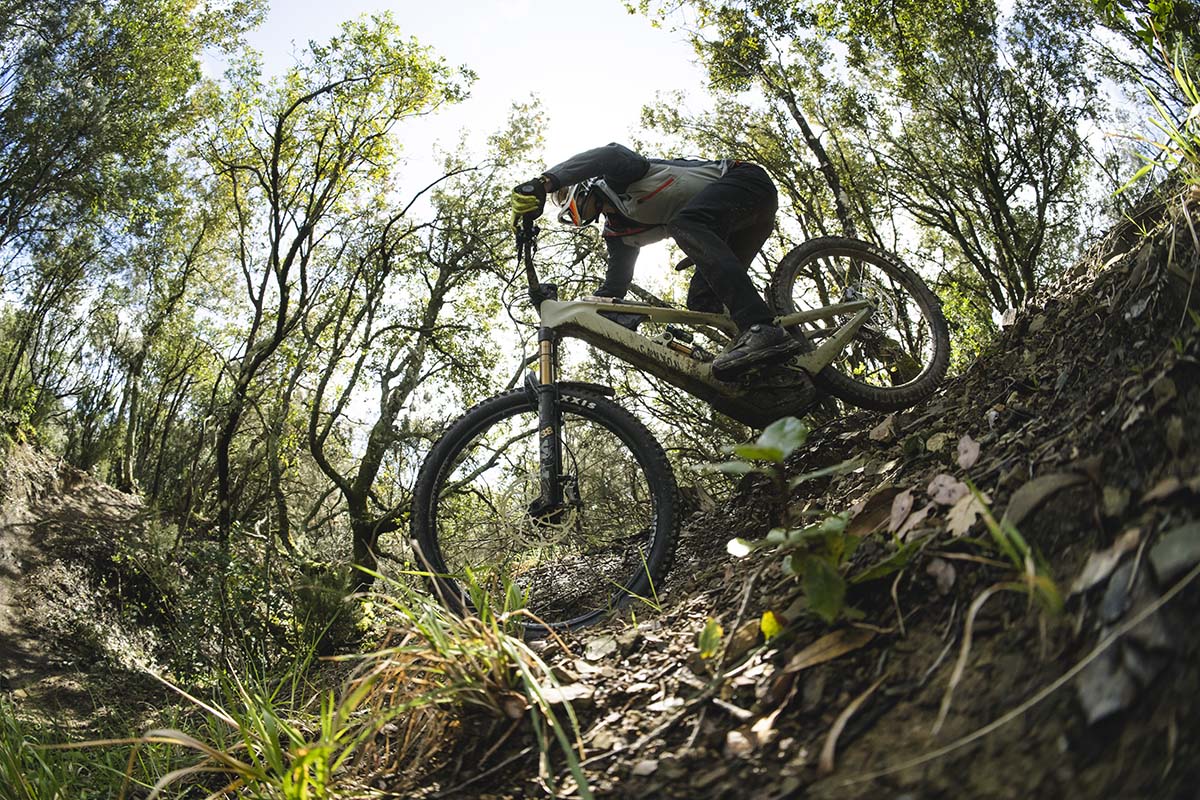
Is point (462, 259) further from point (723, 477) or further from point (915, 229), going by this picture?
point (915, 229)

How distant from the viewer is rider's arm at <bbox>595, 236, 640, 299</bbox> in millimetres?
3961

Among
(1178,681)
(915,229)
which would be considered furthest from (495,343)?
(1178,681)

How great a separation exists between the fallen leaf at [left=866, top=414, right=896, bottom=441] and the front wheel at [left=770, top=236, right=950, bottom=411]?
1.28 feet

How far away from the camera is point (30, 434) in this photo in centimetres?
1217

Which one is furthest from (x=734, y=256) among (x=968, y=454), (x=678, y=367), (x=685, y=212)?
(x=968, y=454)

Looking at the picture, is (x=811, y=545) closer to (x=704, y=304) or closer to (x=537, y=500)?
(x=537, y=500)

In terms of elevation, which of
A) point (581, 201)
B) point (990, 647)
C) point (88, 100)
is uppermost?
point (88, 100)

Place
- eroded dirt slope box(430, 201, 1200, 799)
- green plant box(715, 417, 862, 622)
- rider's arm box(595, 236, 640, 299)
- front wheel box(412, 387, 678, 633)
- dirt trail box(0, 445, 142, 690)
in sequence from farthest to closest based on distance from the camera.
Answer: dirt trail box(0, 445, 142, 690) → rider's arm box(595, 236, 640, 299) → front wheel box(412, 387, 678, 633) → green plant box(715, 417, 862, 622) → eroded dirt slope box(430, 201, 1200, 799)

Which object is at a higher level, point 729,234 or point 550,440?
point 729,234

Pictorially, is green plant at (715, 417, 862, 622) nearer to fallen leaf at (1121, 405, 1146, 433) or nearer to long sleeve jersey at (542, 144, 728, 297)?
fallen leaf at (1121, 405, 1146, 433)

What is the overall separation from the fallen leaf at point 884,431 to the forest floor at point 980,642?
2.06 feet

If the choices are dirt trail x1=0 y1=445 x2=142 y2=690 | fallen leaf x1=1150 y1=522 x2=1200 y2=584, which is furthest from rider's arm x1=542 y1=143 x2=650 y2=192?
dirt trail x1=0 y1=445 x2=142 y2=690

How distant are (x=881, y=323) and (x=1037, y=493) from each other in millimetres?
3225

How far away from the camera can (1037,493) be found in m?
1.50
